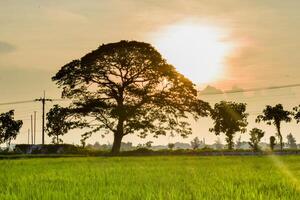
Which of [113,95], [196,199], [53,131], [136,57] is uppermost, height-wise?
[136,57]

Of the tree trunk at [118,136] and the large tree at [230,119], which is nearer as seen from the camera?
the tree trunk at [118,136]

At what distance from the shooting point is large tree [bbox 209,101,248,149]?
8725 cm

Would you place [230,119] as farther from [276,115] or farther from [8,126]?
[8,126]

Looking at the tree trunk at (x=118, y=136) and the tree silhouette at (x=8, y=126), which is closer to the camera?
the tree trunk at (x=118, y=136)

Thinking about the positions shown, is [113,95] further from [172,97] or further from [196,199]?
[196,199]

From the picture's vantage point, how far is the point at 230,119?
87375 mm

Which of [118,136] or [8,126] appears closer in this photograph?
[118,136]

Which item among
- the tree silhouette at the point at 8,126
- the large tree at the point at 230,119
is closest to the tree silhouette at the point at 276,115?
the large tree at the point at 230,119

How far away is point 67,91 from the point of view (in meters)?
69.0

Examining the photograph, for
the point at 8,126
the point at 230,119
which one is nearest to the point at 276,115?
the point at 230,119

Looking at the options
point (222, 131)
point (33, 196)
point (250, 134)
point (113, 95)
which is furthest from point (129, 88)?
point (33, 196)

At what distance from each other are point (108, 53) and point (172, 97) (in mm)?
9926

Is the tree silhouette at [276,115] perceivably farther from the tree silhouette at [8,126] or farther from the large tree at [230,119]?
the tree silhouette at [8,126]

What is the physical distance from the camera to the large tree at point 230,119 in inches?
3435
